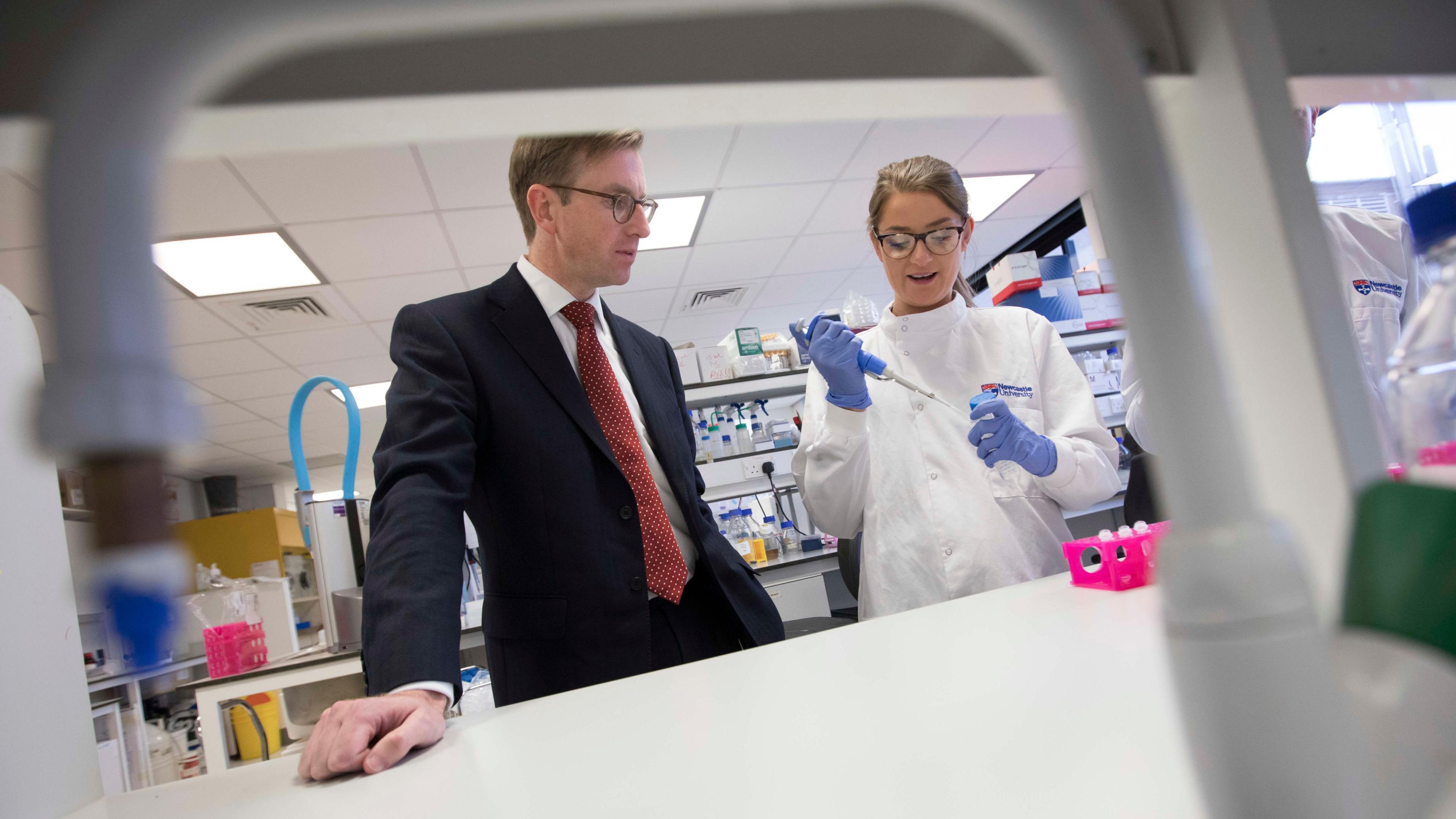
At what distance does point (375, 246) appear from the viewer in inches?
162

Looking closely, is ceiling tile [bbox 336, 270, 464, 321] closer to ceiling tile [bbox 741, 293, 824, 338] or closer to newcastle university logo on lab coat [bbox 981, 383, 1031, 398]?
ceiling tile [bbox 741, 293, 824, 338]

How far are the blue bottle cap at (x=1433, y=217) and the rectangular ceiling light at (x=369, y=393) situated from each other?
6610 millimetres

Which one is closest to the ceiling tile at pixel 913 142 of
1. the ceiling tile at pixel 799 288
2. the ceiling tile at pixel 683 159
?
the ceiling tile at pixel 683 159

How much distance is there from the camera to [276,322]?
15.8 feet

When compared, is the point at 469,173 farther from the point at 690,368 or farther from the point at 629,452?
the point at 629,452

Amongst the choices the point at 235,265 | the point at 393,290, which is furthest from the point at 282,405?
the point at 235,265

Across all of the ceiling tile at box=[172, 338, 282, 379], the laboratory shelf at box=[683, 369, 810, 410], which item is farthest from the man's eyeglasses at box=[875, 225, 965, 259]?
the ceiling tile at box=[172, 338, 282, 379]

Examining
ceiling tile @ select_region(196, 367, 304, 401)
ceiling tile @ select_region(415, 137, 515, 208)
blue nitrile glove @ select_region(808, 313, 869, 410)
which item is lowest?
blue nitrile glove @ select_region(808, 313, 869, 410)

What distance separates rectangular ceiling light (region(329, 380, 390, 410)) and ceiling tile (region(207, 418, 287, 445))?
2.51 ft

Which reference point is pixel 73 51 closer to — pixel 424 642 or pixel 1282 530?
pixel 1282 530

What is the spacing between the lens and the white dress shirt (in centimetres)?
132

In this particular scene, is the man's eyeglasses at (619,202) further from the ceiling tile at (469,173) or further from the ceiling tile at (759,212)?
the ceiling tile at (759,212)

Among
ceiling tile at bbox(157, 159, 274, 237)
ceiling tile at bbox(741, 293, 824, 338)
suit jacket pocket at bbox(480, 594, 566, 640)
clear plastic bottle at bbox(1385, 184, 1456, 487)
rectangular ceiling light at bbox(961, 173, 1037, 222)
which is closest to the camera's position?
clear plastic bottle at bbox(1385, 184, 1456, 487)

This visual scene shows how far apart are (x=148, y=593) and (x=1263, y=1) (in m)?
0.38
